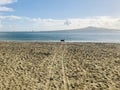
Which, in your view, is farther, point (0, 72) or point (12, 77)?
point (0, 72)

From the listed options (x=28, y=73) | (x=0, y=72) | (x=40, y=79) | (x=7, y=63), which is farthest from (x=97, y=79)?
(x=7, y=63)

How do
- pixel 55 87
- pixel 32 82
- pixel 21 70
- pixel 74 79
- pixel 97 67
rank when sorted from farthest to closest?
pixel 97 67 < pixel 21 70 < pixel 74 79 < pixel 32 82 < pixel 55 87

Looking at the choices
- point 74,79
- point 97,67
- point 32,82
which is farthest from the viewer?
point 97,67

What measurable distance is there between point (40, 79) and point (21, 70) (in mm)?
2917

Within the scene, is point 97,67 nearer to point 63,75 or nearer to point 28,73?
point 63,75

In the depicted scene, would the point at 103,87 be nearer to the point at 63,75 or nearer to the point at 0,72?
the point at 63,75

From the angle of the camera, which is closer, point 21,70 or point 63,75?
point 63,75

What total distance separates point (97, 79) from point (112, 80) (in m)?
0.92

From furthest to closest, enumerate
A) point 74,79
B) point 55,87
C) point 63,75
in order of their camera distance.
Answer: point 63,75, point 74,79, point 55,87

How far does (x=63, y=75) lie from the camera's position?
15094mm

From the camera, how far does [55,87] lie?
12352 millimetres

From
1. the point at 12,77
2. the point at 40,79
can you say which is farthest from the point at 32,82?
the point at 12,77

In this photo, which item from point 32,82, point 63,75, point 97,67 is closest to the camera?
point 32,82

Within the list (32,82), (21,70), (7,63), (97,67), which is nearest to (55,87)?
(32,82)
